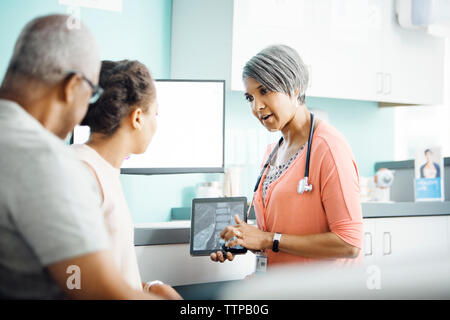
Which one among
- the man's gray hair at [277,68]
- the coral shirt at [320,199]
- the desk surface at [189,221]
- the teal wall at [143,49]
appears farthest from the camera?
the teal wall at [143,49]

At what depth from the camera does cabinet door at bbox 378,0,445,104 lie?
248 centimetres

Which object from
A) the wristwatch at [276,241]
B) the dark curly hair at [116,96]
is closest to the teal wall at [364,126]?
the wristwatch at [276,241]

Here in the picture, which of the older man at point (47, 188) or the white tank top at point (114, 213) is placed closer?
the older man at point (47, 188)

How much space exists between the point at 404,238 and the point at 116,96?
179 cm

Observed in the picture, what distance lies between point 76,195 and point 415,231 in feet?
6.81

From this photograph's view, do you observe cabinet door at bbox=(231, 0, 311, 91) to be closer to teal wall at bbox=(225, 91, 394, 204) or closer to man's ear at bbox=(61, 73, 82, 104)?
teal wall at bbox=(225, 91, 394, 204)

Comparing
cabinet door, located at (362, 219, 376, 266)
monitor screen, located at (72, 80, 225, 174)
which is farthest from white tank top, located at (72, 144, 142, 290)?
cabinet door, located at (362, 219, 376, 266)

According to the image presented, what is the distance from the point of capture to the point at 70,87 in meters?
0.57

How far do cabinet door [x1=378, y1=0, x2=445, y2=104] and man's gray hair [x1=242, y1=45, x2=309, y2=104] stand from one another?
50.9 inches

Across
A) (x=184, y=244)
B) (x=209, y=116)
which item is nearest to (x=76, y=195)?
(x=184, y=244)

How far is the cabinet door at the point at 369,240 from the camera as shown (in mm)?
2049

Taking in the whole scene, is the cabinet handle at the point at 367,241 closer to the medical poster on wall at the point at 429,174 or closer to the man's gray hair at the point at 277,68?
the medical poster on wall at the point at 429,174

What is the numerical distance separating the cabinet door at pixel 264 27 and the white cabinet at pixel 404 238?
0.94 m
